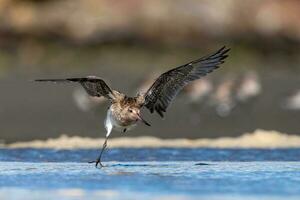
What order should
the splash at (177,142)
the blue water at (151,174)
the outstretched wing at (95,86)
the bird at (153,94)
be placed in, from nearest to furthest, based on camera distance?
the blue water at (151,174) < the outstretched wing at (95,86) < the bird at (153,94) < the splash at (177,142)

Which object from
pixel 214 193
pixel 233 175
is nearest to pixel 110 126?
pixel 233 175

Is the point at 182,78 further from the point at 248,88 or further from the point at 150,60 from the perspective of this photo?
the point at 150,60

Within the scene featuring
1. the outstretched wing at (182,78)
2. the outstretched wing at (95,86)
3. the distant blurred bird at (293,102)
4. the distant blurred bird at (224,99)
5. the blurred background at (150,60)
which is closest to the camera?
the outstretched wing at (95,86)

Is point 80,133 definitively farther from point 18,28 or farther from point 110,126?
point 18,28

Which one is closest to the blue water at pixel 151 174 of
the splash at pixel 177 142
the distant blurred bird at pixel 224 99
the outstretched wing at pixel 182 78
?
the splash at pixel 177 142

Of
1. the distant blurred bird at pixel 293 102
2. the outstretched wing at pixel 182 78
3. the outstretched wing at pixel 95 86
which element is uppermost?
the distant blurred bird at pixel 293 102

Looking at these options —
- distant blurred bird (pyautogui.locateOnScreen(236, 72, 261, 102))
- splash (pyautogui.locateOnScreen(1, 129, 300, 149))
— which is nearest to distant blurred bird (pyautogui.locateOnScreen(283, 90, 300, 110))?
distant blurred bird (pyautogui.locateOnScreen(236, 72, 261, 102))

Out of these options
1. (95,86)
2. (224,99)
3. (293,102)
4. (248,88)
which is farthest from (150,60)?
(95,86)

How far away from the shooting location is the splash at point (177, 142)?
587 inches

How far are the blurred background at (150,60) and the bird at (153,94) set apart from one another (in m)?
3.33

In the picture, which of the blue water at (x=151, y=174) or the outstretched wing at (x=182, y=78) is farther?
the outstretched wing at (x=182, y=78)

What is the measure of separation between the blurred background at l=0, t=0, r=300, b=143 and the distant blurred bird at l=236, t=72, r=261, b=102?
0.02 metres

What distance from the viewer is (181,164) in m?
12.7

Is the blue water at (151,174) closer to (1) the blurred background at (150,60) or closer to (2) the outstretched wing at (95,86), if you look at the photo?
(2) the outstretched wing at (95,86)
